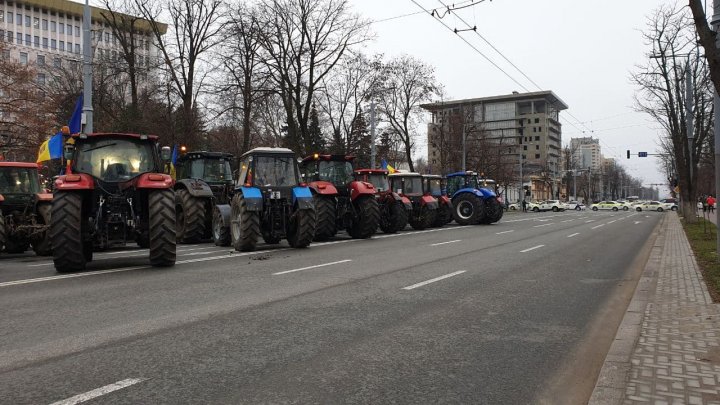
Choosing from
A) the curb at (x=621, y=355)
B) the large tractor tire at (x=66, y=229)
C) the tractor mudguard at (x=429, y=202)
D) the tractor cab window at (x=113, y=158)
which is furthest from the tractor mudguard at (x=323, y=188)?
the curb at (x=621, y=355)

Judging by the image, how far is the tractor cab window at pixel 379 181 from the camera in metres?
21.6

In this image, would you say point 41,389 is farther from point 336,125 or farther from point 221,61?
point 336,125

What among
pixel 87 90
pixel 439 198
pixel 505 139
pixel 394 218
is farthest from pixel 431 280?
pixel 505 139

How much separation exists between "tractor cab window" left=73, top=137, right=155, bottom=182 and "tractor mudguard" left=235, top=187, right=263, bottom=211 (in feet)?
9.86

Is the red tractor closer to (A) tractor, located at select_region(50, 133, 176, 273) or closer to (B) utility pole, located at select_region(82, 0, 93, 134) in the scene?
(B) utility pole, located at select_region(82, 0, 93, 134)

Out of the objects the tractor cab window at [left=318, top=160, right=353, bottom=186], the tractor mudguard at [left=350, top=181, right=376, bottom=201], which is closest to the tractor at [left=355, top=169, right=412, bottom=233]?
the tractor cab window at [left=318, top=160, right=353, bottom=186]

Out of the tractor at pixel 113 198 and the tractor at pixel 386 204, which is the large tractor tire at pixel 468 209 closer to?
the tractor at pixel 386 204

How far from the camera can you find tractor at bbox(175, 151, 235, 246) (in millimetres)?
15957

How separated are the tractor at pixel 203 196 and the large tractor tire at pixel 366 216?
4282 mm

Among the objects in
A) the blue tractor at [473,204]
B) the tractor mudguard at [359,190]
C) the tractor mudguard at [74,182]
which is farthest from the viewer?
the blue tractor at [473,204]

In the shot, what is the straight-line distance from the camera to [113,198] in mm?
10227

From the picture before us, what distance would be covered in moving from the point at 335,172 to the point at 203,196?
455cm

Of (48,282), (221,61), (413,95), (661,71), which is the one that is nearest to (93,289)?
(48,282)

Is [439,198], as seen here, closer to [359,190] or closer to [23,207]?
[359,190]
